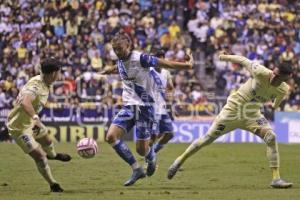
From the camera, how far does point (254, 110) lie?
1348 cm

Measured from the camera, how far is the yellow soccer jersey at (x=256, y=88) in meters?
13.1

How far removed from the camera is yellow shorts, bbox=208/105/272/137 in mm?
13398

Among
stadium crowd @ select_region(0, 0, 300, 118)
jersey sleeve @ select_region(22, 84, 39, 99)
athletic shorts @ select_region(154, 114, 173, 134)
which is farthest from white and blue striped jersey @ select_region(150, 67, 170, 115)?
stadium crowd @ select_region(0, 0, 300, 118)

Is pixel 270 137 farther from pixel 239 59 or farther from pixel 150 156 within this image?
pixel 150 156

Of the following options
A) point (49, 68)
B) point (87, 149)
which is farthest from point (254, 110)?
point (49, 68)

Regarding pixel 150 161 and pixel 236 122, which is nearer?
pixel 236 122

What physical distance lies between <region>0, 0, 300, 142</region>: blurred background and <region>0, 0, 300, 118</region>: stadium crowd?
0.13 ft

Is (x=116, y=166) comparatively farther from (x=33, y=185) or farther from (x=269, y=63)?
(x=269, y=63)

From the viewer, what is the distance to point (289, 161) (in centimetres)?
1895

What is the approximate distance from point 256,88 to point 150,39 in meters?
20.3

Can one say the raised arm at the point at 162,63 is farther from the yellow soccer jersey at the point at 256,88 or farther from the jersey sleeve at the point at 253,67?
the yellow soccer jersey at the point at 256,88

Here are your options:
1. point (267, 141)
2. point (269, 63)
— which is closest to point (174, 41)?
point (269, 63)

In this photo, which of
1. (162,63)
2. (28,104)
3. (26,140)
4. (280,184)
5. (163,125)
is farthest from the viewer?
(163,125)

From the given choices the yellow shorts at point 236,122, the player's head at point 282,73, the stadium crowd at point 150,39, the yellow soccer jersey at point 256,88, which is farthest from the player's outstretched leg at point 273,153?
the stadium crowd at point 150,39
